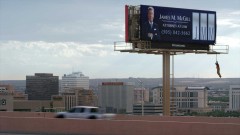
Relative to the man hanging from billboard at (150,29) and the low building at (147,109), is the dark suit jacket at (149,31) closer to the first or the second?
the man hanging from billboard at (150,29)

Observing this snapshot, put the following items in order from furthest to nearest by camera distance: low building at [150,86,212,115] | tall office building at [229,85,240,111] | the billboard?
low building at [150,86,212,115] < tall office building at [229,85,240,111] < the billboard

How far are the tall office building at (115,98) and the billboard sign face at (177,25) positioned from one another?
→ 125 feet

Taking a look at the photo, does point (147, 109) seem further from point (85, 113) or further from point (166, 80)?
point (85, 113)

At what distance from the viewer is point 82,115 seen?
29.9 meters

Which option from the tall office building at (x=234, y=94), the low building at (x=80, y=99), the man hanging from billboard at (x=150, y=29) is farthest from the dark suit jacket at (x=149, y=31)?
the tall office building at (x=234, y=94)

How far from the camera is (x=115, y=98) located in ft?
290

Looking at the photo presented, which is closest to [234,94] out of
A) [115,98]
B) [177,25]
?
[115,98]

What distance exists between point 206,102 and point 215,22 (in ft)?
283

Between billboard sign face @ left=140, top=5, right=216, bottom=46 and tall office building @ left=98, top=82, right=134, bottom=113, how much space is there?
38.1m

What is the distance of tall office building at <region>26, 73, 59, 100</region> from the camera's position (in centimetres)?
14350

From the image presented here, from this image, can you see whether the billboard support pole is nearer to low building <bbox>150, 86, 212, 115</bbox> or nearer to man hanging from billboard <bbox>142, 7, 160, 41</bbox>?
man hanging from billboard <bbox>142, 7, 160, 41</bbox>

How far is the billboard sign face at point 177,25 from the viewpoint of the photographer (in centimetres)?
4550

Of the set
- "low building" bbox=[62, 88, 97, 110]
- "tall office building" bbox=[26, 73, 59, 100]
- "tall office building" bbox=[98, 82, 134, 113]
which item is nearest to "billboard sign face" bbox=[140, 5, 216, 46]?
"tall office building" bbox=[98, 82, 134, 113]

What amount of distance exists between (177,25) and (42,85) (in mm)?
109162
